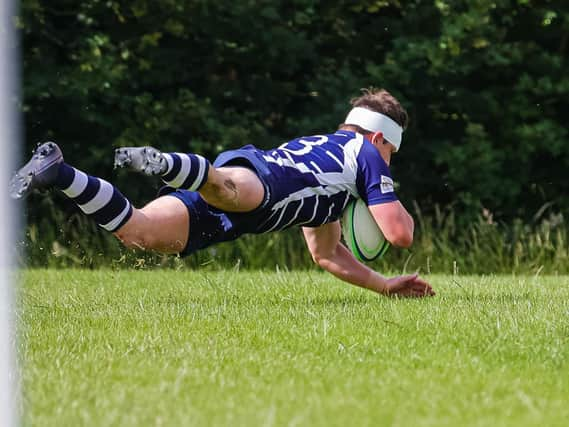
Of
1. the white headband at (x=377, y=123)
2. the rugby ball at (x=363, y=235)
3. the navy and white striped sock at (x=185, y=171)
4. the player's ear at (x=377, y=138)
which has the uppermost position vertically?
the white headband at (x=377, y=123)

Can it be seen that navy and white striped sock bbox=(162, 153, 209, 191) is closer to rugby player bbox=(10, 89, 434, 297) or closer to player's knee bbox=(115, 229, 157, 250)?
rugby player bbox=(10, 89, 434, 297)

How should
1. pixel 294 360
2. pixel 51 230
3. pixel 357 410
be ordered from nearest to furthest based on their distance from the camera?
1. pixel 357 410
2. pixel 294 360
3. pixel 51 230

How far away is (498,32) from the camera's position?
1028 centimetres

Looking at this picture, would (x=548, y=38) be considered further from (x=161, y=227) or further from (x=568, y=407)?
(x=568, y=407)

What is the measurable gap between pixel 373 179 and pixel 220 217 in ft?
2.50

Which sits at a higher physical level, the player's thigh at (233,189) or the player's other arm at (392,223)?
the player's thigh at (233,189)

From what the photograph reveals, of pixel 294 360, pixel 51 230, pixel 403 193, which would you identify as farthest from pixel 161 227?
pixel 403 193

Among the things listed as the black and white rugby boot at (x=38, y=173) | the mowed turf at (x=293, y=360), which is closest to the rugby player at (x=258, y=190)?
the black and white rugby boot at (x=38, y=173)

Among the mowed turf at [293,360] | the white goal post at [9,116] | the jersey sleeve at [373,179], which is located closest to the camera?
the mowed turf at [293,360]

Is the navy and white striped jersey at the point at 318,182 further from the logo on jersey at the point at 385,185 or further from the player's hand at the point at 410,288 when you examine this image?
the player's hand at the point at 410,288

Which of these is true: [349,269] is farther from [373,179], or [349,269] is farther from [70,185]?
[70,185]

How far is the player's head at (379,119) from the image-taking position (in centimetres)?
520

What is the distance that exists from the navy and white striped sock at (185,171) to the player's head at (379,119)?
1.15 meters

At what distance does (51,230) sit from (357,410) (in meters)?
7.75
